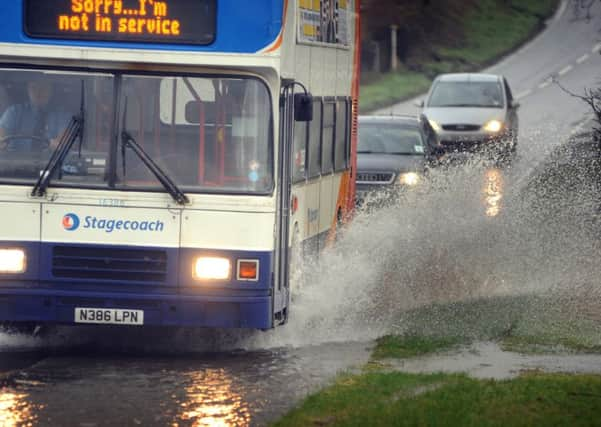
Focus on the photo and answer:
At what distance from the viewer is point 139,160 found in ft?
37.5

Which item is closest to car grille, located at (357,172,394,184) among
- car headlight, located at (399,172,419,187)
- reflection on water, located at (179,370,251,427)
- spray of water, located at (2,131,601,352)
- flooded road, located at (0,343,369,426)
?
car headlight, located at (399,172,419,187)

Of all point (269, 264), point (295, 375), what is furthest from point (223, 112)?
point (295, 375)

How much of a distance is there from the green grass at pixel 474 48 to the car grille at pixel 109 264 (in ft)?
110

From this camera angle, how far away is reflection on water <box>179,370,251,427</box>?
30.3 feet

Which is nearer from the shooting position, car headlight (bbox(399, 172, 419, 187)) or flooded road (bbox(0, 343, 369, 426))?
flooded road (bbox(0, 343, 369, 426))

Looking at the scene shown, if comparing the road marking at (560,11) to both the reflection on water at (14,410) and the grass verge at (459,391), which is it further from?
the reflection on water at (14,410)

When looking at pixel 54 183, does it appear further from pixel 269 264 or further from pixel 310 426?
pixel 310 426

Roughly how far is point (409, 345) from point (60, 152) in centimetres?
320

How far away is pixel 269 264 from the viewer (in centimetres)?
1148

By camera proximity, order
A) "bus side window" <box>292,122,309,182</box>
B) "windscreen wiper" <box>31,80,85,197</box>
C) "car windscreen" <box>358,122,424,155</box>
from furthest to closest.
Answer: "car windscreen" <box>358,122,424,155</box> → "bus side window" <box>292,122,309,182</box> → "windscreen wiper" <box>31,80,85,197</box>

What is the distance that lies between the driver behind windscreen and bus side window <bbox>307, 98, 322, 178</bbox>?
2865 mm

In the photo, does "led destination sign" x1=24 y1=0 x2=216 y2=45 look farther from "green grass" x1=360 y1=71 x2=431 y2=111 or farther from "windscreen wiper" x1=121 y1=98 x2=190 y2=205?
"green grass" x1=360 y1=71 x2=431 y2=111

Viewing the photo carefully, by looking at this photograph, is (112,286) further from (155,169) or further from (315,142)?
(315,142)

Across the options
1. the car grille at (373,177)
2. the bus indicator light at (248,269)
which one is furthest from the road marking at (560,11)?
the bus indicator light at (248,269)
